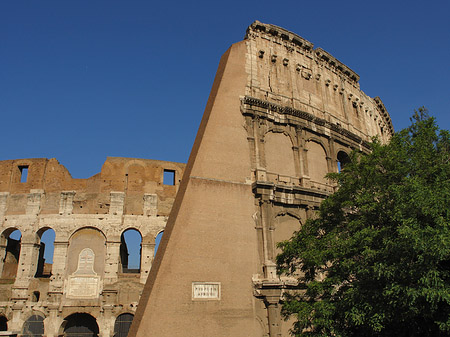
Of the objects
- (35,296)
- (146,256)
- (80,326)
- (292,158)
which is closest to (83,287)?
(80,326)

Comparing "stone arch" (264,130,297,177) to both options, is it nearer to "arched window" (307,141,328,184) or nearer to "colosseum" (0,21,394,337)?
"colosseum" (0,21,394,337)

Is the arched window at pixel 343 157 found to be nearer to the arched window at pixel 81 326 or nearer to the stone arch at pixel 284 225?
the stone arch at pixel 284 225

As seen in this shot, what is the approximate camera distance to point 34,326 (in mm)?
21125

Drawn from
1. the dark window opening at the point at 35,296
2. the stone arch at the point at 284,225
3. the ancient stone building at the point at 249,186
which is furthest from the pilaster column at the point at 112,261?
the stone arch at the point at 284,225

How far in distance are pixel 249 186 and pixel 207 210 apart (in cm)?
256

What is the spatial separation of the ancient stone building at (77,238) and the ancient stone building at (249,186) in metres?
8.15

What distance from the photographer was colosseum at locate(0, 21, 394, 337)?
14.8 m

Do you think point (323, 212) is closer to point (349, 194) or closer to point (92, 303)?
point (349, 194)

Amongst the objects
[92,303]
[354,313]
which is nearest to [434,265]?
[354,313]

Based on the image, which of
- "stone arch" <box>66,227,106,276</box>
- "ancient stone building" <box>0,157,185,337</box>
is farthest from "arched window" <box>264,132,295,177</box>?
"stone arch" <box>66,227,106,276</box>

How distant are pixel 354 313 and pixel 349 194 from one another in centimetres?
401

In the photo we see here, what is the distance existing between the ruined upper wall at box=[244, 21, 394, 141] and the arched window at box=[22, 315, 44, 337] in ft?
54.0

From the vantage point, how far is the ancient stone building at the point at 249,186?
563 inches

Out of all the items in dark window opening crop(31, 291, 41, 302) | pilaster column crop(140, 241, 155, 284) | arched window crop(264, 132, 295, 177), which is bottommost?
dark window opening crop(31, 291, 41, 302)
